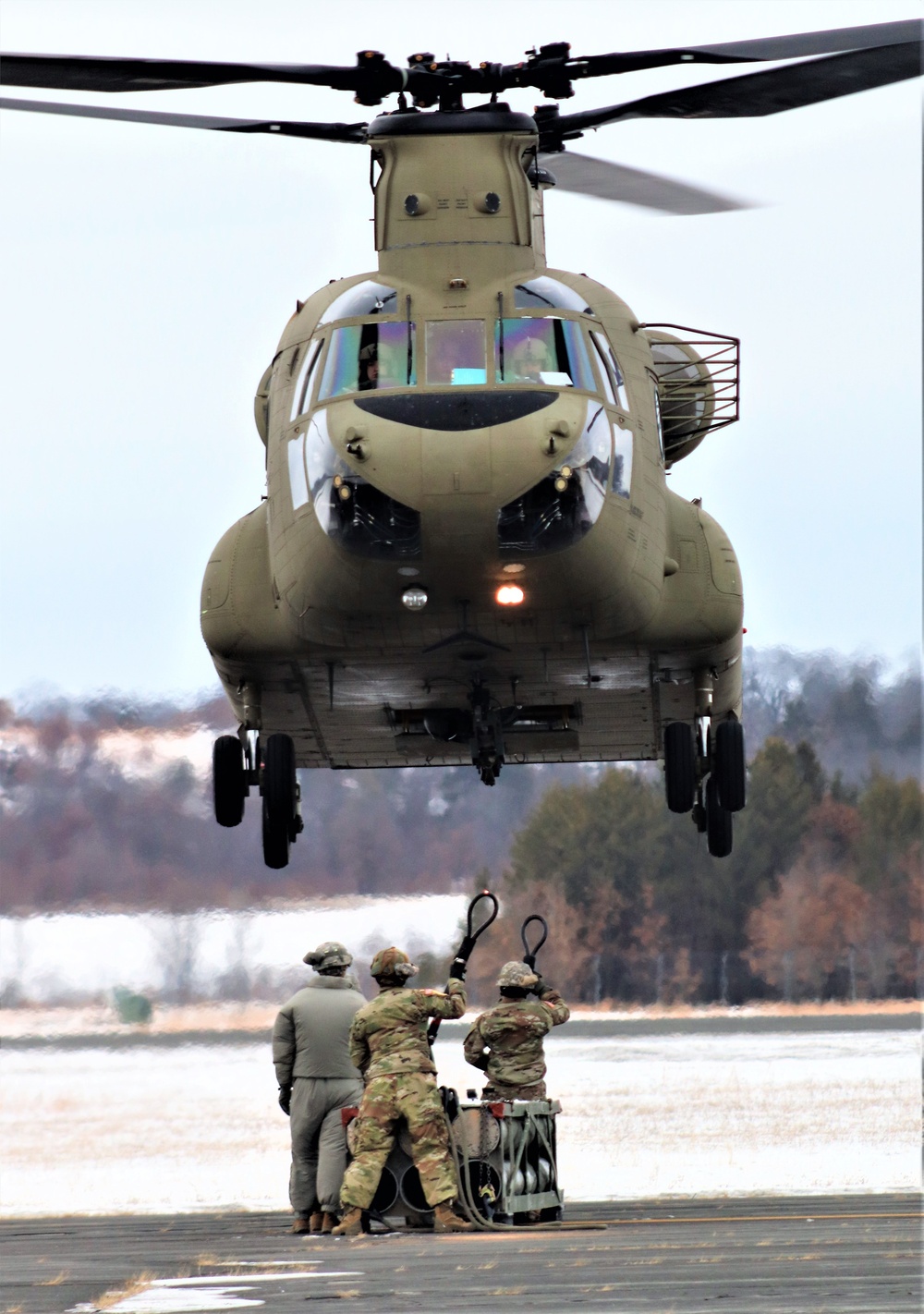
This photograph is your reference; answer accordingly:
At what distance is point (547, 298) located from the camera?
14.5 metres

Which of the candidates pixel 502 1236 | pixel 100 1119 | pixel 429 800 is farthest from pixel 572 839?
pixel 502 1236

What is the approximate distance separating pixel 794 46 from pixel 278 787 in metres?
6.66

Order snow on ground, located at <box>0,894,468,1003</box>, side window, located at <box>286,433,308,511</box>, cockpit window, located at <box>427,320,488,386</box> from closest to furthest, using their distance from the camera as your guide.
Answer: cockpit window, located at <box>427,320,488,386</box> → side window, located at <box>286,433,308,511</box> → snow on ground, located at <box>0,894,468,1003</box>

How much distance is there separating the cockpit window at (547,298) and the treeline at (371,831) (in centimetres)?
939

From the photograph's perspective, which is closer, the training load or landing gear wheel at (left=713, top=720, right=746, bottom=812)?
the training load

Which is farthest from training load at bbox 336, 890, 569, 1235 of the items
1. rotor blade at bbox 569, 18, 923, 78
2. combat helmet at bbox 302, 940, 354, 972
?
rotor blade at bbox 569, 18, 923, 78

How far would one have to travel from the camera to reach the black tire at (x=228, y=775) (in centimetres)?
1669

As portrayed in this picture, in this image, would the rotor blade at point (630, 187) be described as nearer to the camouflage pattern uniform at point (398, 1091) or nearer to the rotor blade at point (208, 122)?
the rotor blade at point (208, 122)

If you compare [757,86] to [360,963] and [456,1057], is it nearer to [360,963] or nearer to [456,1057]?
[360,963]

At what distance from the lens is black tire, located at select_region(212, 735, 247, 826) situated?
1669 cm

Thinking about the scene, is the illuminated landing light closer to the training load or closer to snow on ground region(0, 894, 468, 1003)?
the training load

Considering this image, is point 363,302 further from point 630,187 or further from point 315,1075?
point 315,1075

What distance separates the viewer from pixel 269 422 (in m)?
15.2

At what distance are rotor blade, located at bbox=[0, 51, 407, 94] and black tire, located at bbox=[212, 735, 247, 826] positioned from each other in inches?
202
